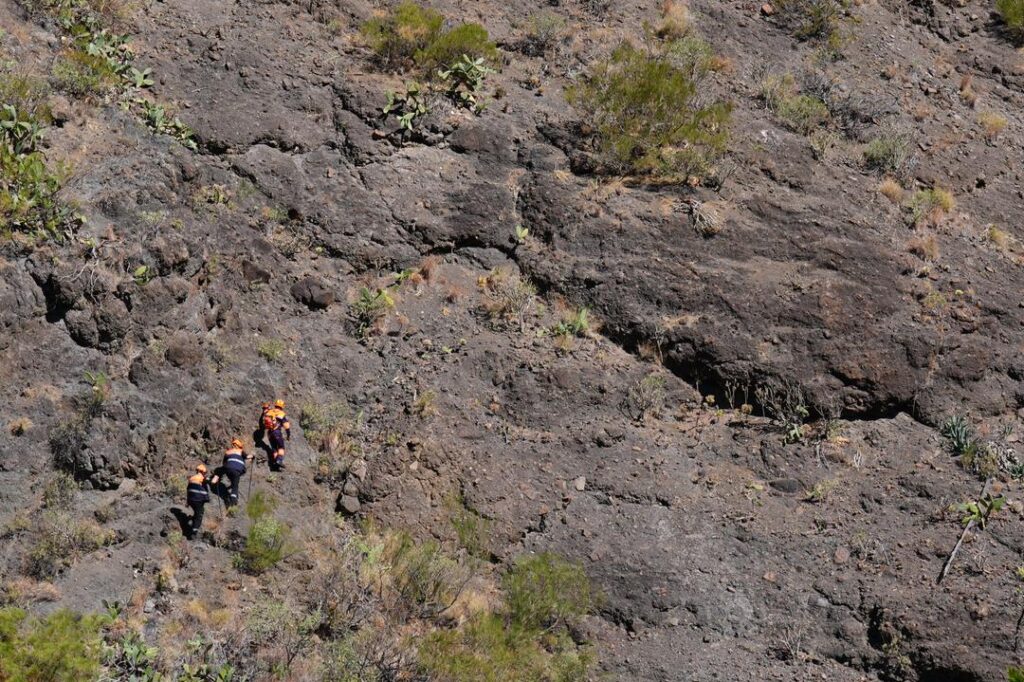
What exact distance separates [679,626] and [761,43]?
12.8 meters

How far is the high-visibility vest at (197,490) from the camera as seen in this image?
40.4 feet

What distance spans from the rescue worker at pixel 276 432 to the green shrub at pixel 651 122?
7.01 metres

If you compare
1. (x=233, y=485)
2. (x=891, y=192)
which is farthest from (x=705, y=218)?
(x=233, y=485)

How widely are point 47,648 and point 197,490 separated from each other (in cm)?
250

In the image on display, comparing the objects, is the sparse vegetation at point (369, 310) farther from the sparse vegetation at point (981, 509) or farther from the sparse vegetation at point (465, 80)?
the sparse vegetation at point (981, 509)

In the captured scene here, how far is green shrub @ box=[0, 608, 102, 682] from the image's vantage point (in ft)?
33.5

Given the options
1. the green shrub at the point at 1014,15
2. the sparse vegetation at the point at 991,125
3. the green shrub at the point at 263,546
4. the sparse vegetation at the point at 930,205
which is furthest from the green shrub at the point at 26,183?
the green shrub at the point at 1014,15

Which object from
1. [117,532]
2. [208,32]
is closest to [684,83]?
[208,32]

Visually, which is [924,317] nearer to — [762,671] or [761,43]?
[762,671]

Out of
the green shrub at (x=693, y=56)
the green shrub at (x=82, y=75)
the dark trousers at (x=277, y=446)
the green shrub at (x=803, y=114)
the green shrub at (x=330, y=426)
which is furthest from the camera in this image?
the green shrub at (x=693, y=56)

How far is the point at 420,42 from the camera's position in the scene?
1839cm

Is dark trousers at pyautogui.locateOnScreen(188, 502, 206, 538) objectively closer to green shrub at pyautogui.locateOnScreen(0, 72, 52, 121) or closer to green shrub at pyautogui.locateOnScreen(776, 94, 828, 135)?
green shrub at pyautogui.locateOnScreen(0, 72, 52, 121)

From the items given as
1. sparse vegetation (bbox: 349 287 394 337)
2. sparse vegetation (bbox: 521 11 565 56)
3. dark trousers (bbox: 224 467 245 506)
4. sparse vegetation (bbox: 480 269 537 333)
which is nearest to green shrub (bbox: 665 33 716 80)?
sparse vegetation (bbox: 521 11 565 56)

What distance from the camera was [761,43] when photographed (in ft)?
69.8
